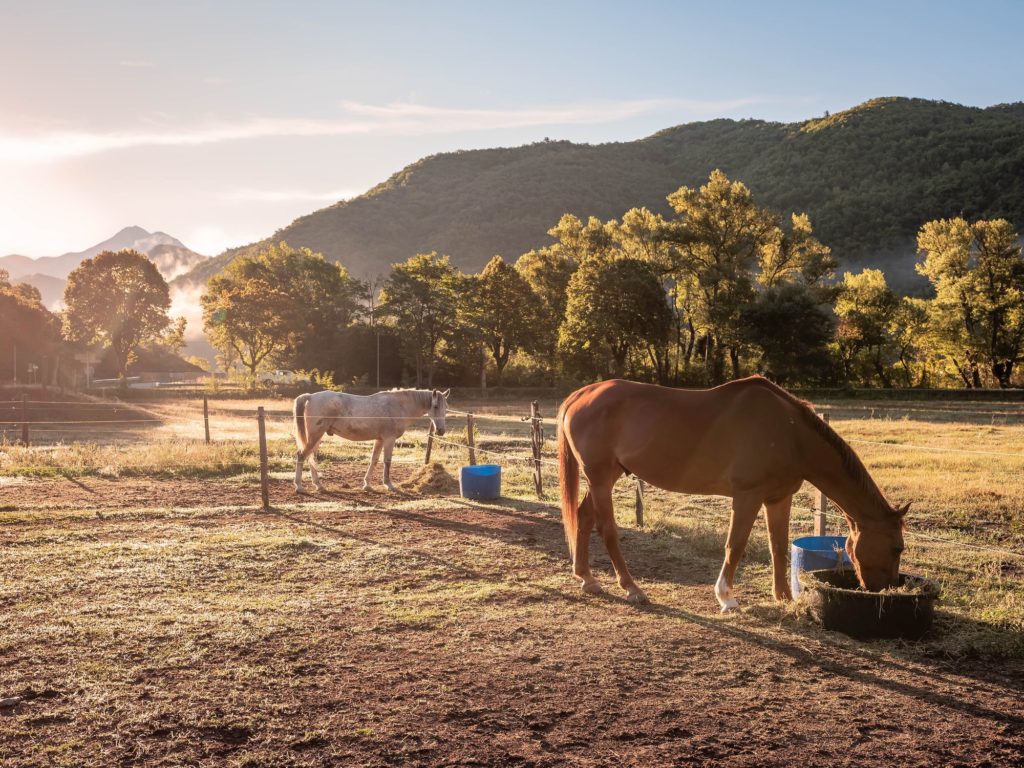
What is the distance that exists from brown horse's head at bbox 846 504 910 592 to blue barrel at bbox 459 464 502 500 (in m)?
6.68

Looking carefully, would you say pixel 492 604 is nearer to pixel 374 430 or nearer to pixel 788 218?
pixel 374 430

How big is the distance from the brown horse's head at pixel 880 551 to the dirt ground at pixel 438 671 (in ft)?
1.85

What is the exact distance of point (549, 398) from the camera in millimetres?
42438

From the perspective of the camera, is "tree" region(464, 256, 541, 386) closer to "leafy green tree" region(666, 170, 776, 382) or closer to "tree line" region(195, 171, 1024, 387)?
"tree line" region(195, 171, 1024, 387)

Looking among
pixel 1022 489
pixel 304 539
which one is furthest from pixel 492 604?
pixel 1022 489

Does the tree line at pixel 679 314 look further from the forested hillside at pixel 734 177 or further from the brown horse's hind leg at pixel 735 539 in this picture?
the brown horse's hind leg at pixel 735 539

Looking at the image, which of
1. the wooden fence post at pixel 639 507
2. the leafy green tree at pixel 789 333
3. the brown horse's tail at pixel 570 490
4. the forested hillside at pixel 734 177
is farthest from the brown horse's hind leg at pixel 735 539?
the forested hillside at pixel 734 177

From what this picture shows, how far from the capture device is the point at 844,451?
585cm

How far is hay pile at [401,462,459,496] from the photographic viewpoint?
12.7 metres

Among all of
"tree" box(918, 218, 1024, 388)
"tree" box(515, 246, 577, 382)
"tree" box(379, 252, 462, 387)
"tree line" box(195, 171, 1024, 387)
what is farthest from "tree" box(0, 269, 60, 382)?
"tree" box(918, 218, 1024, 388)

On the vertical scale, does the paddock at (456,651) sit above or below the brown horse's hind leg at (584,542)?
below

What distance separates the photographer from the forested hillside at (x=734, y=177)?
7212 cm

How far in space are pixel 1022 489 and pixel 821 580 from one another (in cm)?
734

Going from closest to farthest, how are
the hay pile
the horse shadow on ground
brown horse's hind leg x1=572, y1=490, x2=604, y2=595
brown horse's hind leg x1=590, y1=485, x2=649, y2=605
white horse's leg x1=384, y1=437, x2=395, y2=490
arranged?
the horse shadow on ground
brown horse's hind leg x1=590, y1=485, x2=649, y2=605
brown horse's hind leg x1=572, y1=490, x2=604, y2=595
the hay pile
white horse's leg x1=384, y1=437, x2=395, y2=490
